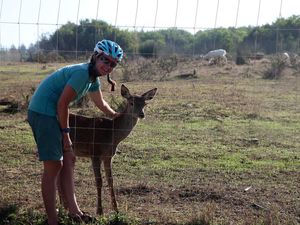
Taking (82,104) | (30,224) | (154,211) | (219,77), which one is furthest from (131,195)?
(219,77)

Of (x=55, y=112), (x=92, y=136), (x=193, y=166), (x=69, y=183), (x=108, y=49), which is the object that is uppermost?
(x=108, y=49)

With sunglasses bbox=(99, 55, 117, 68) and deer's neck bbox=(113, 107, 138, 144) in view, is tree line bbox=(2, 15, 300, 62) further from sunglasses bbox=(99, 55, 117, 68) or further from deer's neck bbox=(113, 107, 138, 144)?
sunglasses bbox=(99, 55, 117, 68)

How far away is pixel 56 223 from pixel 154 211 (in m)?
1.34

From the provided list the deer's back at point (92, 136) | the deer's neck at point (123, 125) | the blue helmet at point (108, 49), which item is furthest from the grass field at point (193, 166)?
the blue helmet at point (108, 49)

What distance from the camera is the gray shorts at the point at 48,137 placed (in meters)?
5.14

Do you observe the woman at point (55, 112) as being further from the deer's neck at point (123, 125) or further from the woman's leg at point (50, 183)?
the deer's neck at point (123, 125)

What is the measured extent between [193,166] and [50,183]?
3772 millimetres

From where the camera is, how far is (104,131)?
23.0 feet

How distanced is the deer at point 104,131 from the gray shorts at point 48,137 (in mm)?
1657

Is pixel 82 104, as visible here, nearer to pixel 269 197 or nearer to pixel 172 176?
pixel 172 176

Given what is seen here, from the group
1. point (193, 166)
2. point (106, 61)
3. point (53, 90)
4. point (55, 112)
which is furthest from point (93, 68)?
point (193, 166)

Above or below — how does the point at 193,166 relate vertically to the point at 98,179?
below

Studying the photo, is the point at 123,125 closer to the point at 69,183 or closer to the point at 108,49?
the point at 69,183

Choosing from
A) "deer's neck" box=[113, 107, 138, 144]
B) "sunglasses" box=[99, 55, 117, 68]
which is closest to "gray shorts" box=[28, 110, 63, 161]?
"sunglasses" box=[99, 55, 117, 68]
